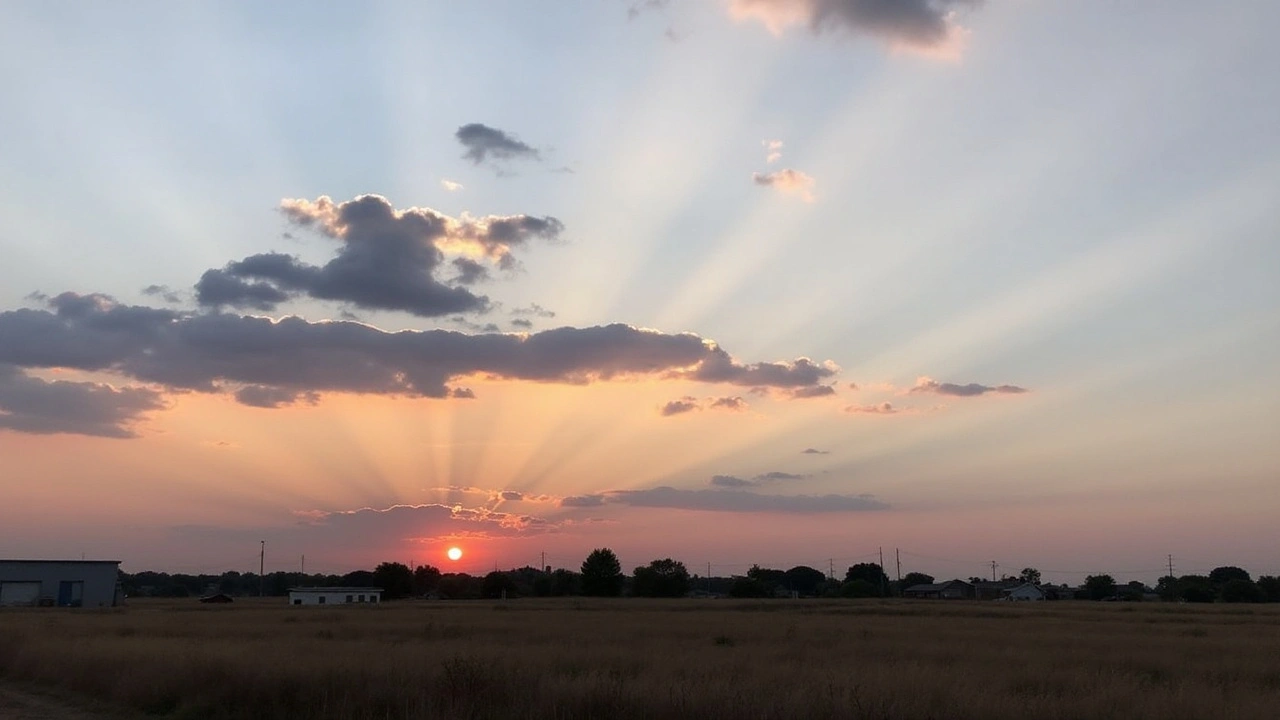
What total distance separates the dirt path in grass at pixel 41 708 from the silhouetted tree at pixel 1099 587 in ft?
530

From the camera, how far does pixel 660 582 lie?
145 metres

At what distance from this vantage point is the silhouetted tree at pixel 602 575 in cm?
14275

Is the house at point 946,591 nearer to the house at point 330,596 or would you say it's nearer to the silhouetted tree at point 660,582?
the silhouetted tree at point 660,582

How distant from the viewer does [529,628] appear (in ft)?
140

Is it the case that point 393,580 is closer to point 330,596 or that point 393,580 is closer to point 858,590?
point 330,596

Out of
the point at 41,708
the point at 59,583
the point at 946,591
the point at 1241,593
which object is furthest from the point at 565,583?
the point at 41,708

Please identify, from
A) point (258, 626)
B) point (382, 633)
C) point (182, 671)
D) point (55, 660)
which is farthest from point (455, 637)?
point (182, 671)

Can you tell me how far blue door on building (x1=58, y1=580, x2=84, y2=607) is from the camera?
8819cm

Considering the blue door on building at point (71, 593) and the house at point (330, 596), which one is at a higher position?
the blue door on building at point (71, 593)

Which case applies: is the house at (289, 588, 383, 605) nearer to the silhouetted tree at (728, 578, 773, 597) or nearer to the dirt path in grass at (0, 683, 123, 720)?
the silhouetted tree at (728, 578, 773, 597)

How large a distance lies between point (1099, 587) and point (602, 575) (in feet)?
260

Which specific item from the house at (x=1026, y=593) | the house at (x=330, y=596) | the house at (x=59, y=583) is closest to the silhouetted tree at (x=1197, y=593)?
Answer: the house at (x=1026, y=593)

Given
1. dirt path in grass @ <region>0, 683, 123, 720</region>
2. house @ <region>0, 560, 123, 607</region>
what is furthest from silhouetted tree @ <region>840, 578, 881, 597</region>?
dirt path in grass @ <region>0, 683, 123, 720</region>

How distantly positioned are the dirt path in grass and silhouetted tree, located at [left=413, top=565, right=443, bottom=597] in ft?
484
